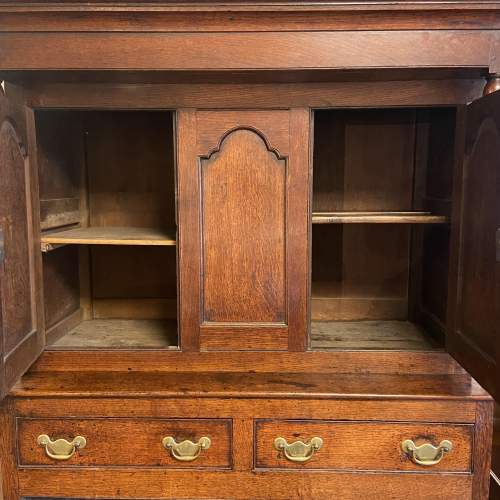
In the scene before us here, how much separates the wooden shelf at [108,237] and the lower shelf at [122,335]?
0.95ft

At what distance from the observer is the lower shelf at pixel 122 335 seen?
1.39 meters

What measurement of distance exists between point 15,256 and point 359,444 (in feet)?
3.12

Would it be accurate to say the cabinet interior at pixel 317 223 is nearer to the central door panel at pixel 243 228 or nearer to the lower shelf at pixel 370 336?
the lower shelf at pixel 370 336

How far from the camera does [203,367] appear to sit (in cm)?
A: 130

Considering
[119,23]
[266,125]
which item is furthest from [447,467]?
[119,23]

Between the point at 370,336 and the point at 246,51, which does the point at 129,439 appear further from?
the point at 246,51

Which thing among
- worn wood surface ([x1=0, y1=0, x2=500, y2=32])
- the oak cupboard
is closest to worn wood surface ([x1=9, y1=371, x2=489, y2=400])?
the oak cupboard

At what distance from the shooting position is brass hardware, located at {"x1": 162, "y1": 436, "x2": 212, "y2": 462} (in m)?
1.18

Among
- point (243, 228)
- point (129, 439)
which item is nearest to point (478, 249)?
point (243, 228)

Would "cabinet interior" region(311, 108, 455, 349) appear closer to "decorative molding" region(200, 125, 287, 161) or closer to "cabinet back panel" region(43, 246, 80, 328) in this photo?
"decorative molding" region(200, 125, 287, 161)

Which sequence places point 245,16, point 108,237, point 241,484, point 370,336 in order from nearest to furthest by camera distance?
point 245,16 < point 241,484 < point 108,237 < point 370,336

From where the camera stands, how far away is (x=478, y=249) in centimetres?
112

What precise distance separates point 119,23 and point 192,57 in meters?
0.18

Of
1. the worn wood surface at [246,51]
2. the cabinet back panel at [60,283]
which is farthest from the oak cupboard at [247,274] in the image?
the cabinet back panel at [60,283]
